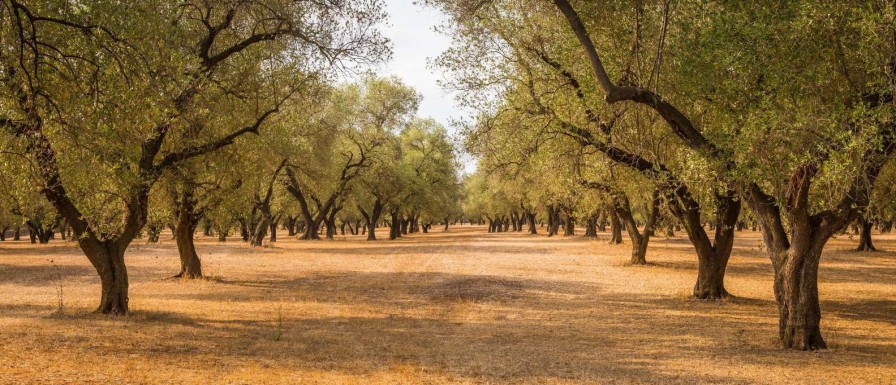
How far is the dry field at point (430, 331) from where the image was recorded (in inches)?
466

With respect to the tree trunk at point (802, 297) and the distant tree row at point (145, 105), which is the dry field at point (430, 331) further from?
the distant tree row at point (145, 105)

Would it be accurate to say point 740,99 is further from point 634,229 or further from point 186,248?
point 634,229

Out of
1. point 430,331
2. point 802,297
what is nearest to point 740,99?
point 802,297

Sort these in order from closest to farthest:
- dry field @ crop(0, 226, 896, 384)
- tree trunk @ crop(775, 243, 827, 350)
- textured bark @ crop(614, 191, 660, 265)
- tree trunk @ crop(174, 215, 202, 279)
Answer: dry field @ crop(0, 226, 896, 384) < tree trunk @ crop(775, 243, 827, 350) < tree trunk @ crop(174, 215, 202, 279) < textured bark @ crop(614, 191, 660, 265)

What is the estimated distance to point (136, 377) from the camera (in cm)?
1109

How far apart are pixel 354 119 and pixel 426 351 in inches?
2182

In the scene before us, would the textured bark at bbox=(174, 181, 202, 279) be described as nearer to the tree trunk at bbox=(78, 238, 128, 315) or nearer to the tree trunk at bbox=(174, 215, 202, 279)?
the tree trunk at bbox=(174, 215, 202, 279)

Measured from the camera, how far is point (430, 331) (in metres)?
16.4

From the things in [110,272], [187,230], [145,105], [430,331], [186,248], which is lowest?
[430,331]

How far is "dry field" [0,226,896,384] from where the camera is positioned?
38.9 feet

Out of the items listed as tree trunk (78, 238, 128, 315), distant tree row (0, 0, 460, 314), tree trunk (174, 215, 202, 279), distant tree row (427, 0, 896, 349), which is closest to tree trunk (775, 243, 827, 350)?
distant tree row (427, 0, 896, 349)

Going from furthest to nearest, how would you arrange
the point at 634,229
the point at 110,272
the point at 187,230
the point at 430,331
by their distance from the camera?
1. the point at 634,229
2. the point at 187,230
3. the point at 110,272
4. the point at 430,331

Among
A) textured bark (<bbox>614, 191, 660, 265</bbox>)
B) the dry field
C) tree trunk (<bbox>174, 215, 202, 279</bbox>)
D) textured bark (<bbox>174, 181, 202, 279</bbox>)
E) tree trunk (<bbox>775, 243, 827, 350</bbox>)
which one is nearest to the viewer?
the dry field

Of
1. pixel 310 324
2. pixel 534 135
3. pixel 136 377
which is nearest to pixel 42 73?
pixel 136 377
